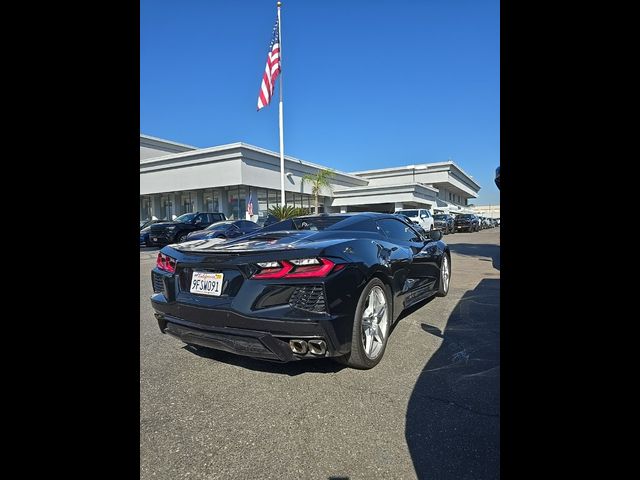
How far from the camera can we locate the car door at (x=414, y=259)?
4.04 m

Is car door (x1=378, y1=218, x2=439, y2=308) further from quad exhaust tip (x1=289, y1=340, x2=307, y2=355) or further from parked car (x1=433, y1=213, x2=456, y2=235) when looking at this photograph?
parked car (x1=433, y1=213, x2=456, y2=235)

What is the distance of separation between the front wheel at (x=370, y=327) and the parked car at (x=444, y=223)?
926 inches

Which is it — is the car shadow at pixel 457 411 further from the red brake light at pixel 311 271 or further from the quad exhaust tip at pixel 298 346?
the red brake light at pixel 311 271

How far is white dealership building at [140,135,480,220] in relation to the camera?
2614 centimetres

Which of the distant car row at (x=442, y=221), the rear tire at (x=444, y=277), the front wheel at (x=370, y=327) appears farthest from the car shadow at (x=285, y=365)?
the distant car row at (x=442, y=221)

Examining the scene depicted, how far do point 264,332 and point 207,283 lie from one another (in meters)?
0.67

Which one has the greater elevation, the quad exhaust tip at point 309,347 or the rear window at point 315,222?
the rear window at point 315,222

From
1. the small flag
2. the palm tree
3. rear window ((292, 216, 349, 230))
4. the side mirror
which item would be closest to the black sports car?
rear window ((292, 216, 349, 230))

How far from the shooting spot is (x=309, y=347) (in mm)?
2605

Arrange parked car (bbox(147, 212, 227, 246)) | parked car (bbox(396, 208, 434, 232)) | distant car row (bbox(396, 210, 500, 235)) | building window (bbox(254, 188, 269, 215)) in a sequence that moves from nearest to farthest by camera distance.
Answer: parked car (bbox(147, 212, 227, 246)) → parked car (bbox(396, 208, 434, 232)) → distant car row (bbox(396, 210, 500, 235)) → building window (bbox(254, 188, 269, 215))

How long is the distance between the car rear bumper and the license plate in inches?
5.5
